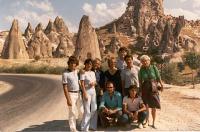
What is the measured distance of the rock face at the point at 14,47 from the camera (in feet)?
326

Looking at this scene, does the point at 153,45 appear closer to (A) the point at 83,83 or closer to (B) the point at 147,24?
(B) the point at 147,24

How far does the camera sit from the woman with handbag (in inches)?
453

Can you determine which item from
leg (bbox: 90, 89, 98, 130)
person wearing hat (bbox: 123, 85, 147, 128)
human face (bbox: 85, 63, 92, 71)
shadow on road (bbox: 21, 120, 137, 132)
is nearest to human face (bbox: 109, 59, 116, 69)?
human face (bbox: 85, 63, 92, 71)

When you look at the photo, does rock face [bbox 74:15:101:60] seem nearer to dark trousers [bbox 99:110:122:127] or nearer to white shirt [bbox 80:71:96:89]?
dark trousers [bbox 99:110:122:127]

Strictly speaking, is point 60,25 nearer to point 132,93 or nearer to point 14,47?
point 14,47

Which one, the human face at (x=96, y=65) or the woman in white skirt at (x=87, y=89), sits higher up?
the human face at (x=96, y=65)

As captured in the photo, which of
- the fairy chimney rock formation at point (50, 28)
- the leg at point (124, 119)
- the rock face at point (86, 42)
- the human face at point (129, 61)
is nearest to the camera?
the leg at point (124, 119)

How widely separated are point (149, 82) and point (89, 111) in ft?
6.47

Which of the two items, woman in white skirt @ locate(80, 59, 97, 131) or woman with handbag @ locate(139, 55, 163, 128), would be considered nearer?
woman in white skirt @ locate(80, 59, 97, 131)

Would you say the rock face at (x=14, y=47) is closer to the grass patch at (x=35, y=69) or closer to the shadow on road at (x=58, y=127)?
the grass patch at (x=35, y=69)

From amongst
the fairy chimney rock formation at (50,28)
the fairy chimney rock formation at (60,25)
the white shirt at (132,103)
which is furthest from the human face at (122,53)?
the fairy chimney rock formation at (60,25)

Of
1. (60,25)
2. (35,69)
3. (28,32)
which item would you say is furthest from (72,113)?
(60,25)

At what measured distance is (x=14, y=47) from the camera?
100438mm

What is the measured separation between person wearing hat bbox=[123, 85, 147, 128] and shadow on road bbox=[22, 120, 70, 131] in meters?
1.81
